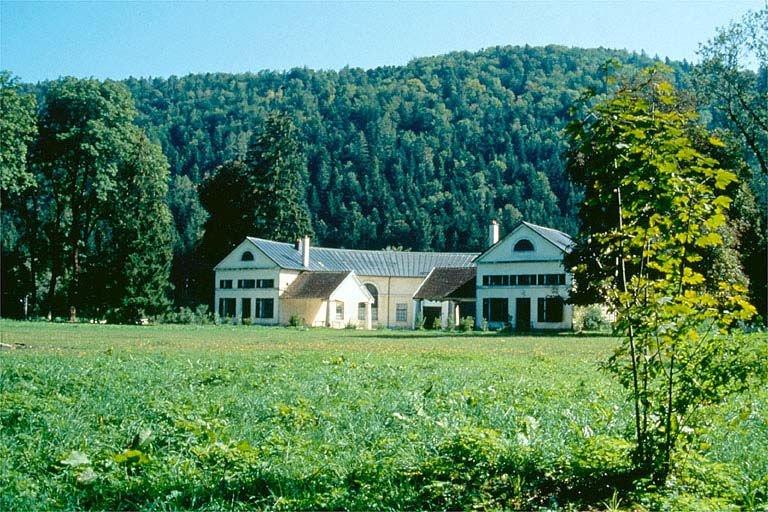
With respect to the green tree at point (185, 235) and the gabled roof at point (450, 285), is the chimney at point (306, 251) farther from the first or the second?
the green tree at point (185, 235)

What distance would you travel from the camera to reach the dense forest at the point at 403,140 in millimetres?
98812

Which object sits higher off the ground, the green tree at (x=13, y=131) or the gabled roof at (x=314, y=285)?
the green tree at (x=13, y=131)

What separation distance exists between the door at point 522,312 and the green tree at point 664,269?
47023 millimetres

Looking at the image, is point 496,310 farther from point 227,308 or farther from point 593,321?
point 227,308

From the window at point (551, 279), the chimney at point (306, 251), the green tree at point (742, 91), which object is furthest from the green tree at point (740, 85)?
the chimney at point (306, 251)

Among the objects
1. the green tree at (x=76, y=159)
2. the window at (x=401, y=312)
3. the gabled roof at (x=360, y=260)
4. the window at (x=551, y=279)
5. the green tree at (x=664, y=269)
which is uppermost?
the green tree at (x=76, y=159)

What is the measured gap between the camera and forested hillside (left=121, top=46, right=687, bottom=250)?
327 ft

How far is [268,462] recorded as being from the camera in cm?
475

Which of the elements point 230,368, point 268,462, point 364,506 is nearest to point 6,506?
point 268,462

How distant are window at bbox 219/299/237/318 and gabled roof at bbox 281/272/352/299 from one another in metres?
6.00

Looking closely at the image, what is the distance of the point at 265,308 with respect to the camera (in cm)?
5744

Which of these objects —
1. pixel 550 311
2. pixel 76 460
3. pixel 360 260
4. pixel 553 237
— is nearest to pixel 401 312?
pixel 360 260

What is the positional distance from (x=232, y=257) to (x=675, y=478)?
57.2m

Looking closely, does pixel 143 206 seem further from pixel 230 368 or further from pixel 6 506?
pixel 6 506
